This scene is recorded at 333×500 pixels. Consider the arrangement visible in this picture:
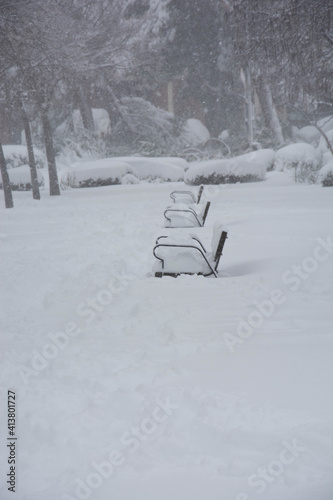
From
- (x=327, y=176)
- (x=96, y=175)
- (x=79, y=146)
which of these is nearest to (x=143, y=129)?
(x=79, y=146)

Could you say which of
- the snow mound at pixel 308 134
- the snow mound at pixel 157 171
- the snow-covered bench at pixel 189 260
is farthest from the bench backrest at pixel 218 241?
the snow mound at pixel 308 134

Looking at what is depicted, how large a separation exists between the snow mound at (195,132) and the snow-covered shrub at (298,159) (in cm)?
905

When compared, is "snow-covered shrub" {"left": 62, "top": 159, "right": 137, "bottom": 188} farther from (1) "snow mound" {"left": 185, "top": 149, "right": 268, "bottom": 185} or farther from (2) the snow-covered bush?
(2) the snow-covered bush

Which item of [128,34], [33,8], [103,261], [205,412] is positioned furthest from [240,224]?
[128,34]

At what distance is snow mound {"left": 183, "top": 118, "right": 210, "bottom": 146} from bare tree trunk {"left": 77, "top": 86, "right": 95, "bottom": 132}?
605 cm

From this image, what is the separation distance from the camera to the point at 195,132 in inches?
1399

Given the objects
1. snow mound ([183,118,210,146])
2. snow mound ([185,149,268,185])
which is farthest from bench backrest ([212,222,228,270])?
snow mound ([183,118,210,146])

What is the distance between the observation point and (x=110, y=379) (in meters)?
3.39

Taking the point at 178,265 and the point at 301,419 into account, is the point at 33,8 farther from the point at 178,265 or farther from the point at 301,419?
the point at 301,419

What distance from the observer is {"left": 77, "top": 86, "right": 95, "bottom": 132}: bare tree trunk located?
Result: 30861 millimetres

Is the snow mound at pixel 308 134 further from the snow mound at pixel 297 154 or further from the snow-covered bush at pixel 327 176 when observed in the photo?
the snow-covered bush at pixel 327 176

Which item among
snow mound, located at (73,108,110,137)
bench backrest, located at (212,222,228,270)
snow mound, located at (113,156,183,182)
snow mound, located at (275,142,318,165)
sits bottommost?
snow mound, located at (113,156,183,182)

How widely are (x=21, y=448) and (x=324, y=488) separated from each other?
1474 mm

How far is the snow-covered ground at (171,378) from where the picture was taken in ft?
8.02
